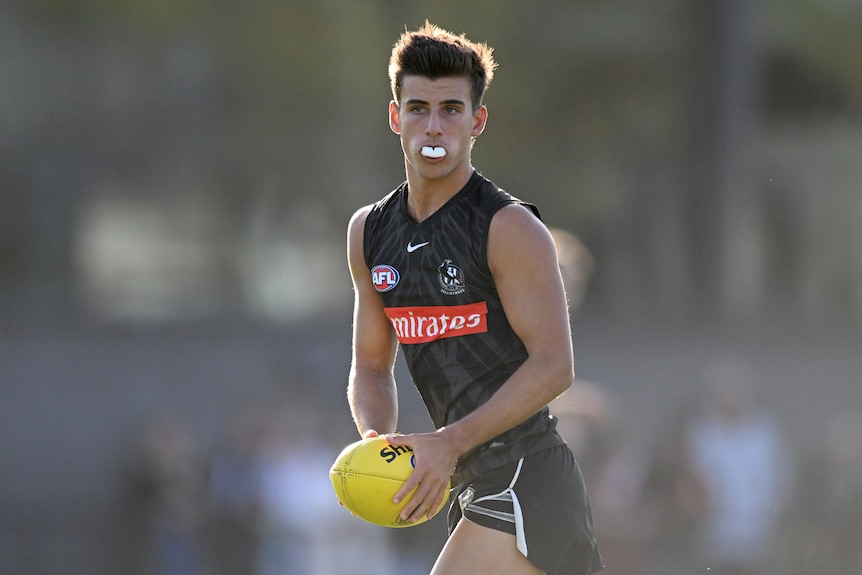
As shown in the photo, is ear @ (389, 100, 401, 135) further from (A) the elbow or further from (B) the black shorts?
(B) the black shorts

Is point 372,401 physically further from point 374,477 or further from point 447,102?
point 447,102

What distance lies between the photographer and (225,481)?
10555 mm

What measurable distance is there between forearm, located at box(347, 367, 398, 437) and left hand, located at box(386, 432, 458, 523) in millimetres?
550

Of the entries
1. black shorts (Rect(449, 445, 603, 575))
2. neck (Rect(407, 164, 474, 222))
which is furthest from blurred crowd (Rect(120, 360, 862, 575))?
neck (Rect(407, 164, 474, 222))

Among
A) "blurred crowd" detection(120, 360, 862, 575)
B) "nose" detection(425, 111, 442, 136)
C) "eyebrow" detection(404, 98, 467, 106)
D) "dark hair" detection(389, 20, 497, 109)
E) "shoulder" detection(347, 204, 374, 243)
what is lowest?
"blurred crowd" detection(120, 360, 862, 575)

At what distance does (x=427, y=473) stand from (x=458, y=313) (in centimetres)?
61

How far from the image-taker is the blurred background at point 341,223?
11422 millimetres

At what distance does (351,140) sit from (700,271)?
3517 millimetres

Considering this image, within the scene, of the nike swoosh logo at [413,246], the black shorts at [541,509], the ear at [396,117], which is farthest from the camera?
the ear at [396,117]

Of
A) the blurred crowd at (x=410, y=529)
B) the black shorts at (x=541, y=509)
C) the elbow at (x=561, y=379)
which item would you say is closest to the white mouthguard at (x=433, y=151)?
the elbow at (x=561, y=379)

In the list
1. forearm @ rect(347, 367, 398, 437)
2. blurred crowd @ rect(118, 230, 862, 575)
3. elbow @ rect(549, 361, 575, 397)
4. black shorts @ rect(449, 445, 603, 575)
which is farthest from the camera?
blurred crowd @ rect(118, 230, 862, 575)

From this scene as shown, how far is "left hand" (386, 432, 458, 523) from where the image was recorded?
388 centimetres

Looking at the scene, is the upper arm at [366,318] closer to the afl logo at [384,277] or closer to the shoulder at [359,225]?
the shoulder at [359,225]

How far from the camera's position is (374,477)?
396cm
